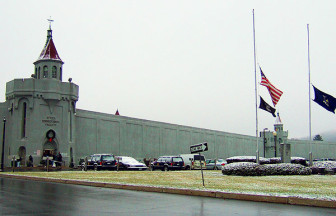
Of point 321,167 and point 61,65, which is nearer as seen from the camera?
point 321,167

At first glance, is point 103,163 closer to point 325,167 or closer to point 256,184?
A: point 325,167

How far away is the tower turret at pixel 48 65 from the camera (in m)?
48.7

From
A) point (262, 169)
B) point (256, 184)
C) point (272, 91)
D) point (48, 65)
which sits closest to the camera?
point (256, 184)

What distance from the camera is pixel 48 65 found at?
4869cm

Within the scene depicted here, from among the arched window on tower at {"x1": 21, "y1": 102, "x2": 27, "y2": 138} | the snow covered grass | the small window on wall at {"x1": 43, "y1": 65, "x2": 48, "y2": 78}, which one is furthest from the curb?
the small window on wall at {"x1": 43, "y1": 65, "x2": 48, "y2": 78}

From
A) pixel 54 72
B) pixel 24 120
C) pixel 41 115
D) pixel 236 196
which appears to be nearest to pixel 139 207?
pixel 236 196

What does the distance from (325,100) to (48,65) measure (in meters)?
32.1

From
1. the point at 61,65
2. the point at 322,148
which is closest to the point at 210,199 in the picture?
the point at 61,65

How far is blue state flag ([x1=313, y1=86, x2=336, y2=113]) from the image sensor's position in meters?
33.2

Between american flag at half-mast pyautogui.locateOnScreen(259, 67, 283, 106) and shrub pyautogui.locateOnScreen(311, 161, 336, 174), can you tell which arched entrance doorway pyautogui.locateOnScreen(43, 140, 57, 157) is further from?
shrub pyautogui.locateOnScreen(311, 161, 336, 174)

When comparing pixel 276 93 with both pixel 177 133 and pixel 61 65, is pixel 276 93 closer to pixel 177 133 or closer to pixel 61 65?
pixel 61 65

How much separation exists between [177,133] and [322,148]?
5744 centimetres

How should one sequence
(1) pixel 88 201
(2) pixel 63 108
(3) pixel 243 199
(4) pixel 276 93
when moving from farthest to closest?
(2) pixel 63 108 → (4) pixel 276 93 → (3) pixel 243 199 → (1) pixel 88 201

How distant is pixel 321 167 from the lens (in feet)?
98.5
